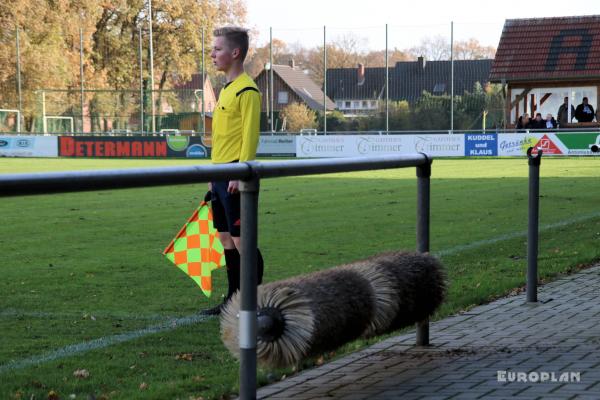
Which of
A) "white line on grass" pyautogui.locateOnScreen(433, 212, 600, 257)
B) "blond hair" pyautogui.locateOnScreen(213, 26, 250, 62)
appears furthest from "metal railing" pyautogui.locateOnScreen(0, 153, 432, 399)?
"white line on grass" pyautogui.locateOnScreen(433, 212, 600, 257)

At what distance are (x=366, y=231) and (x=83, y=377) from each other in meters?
8.65

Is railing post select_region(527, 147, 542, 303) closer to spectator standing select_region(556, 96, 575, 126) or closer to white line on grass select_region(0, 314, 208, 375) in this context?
white line on grass select_region(0, 314, 208, 375)

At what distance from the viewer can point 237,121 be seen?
7.04 metres

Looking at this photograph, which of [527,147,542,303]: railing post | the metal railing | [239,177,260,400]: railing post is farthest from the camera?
[527,147,542,303]: railing post

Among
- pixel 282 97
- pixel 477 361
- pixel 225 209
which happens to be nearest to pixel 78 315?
pixel 225 209

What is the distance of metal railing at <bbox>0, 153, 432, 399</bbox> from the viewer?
334cm

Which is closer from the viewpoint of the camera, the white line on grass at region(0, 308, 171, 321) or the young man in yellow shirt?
the young man in yellow shirt

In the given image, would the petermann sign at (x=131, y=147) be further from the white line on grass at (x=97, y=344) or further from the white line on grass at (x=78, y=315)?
the white line on grass at (x=97, y=344)

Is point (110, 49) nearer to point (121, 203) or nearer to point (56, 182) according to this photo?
point (121, 203)

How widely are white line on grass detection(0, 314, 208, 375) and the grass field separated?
0.01 m

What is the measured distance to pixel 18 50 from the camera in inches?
2320

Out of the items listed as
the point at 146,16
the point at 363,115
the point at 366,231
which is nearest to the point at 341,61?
the point at 146,16

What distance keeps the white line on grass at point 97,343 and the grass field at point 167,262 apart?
0.01 m

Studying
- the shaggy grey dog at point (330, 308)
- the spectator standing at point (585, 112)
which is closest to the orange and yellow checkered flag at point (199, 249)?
the shaggy grey dog at point (330, 308)
